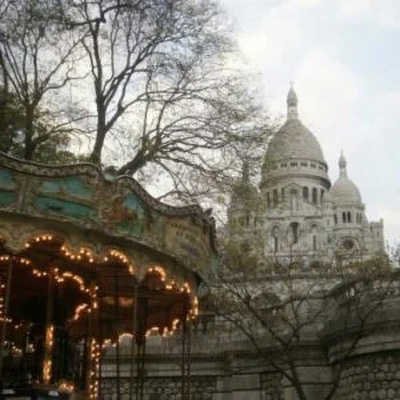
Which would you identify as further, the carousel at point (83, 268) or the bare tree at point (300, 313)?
the bare tree at point (300, 313)

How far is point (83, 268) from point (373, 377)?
29.7 ft

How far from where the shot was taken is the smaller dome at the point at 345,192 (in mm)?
104438

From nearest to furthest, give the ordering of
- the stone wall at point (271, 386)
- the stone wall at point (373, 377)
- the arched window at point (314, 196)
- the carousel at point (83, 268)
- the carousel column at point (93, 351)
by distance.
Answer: the carousel at point (83, 268) < the carousel column at point (93, 351) < the stone wall at point (373, 377) < the stone wall at point (271, 386) < the arched window at point (314, 196)

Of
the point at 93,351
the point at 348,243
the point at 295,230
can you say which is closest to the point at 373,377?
the point at 93,351

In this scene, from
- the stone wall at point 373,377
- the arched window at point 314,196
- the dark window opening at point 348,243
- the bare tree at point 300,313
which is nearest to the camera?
the stone wall at point 373,377

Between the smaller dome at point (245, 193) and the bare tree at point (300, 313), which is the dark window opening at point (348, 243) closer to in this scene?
the bare tree at point (300, 313)

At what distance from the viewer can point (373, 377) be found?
2059 centimetres

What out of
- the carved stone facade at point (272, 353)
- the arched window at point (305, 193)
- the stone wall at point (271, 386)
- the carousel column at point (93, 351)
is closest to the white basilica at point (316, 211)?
the arched window at point (305, 193)

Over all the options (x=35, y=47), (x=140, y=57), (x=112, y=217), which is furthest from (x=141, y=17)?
(x=112, y=217)

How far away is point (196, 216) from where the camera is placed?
14227 millimetres

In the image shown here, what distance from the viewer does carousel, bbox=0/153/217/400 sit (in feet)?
39.1

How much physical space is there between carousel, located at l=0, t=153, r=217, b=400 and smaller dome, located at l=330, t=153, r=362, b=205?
85.7 metres

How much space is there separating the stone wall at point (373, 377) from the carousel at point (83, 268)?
5239mm

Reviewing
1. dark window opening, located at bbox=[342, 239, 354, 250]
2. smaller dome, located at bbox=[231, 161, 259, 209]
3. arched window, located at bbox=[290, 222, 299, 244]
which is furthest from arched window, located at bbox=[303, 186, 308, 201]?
smaller dome, located at bbox=[231, 161, 259, 209]
